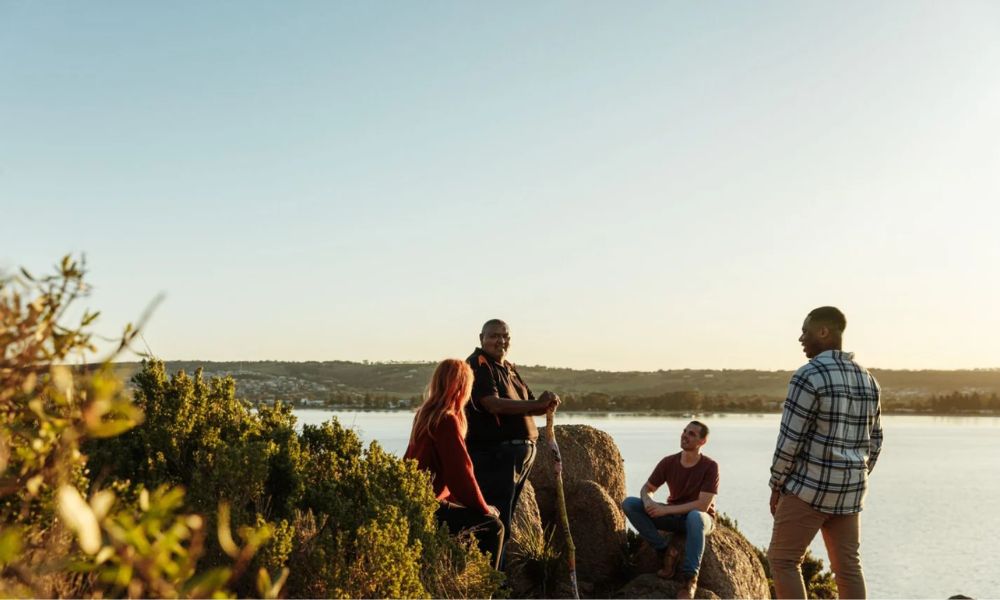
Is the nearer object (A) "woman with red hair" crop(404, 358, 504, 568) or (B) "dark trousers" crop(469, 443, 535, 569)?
(A) "woman with red hair" crop(404, 358, 504, 568)

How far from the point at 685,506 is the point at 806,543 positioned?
7.05 ft

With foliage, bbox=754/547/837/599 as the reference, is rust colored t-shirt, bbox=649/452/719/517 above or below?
above

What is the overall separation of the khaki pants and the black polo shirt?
2.08 meters

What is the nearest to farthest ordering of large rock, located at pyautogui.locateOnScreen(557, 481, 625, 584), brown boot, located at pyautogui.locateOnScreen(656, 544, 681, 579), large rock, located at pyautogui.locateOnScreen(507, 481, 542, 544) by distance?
brown boot, located at pyautogui.locateOnScreen(656, 544, 681, 579)
large rock, located at pyautogui.locateOnScreen(507, 481, 542, 544)
large rock, located at pyautogui.locateOnScreen(557, 481, 625, 584)

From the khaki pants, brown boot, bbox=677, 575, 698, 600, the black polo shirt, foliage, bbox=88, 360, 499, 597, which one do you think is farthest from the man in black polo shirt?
the khaki pants

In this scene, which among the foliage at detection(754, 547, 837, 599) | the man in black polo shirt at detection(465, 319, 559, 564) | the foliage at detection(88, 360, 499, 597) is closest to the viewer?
the foliage at detection(88, 360, 499, 597)

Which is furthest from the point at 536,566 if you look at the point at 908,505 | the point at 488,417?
the point at 908,505

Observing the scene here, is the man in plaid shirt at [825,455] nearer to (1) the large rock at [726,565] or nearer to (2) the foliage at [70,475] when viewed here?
(1) the large rock at [726,565]

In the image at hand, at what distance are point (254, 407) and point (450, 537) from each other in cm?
198

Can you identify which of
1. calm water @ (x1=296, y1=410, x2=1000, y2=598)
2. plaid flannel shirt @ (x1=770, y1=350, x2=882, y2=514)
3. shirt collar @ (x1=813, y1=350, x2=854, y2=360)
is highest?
shirt collar @ (x1=813, y1=350, x2=854, y2=360)

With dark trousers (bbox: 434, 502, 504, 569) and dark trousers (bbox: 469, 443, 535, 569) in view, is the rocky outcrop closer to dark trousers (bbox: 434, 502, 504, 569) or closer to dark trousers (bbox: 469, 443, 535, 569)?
dark trousers (bbox: 469, 443, 535, 569)

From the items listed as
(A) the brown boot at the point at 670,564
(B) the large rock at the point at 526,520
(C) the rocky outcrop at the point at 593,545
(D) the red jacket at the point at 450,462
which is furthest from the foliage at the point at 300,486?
(A) the brown boot at the point at 670,564

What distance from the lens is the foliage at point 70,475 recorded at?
153 cm

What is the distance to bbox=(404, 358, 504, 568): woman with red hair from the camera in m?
6.02
